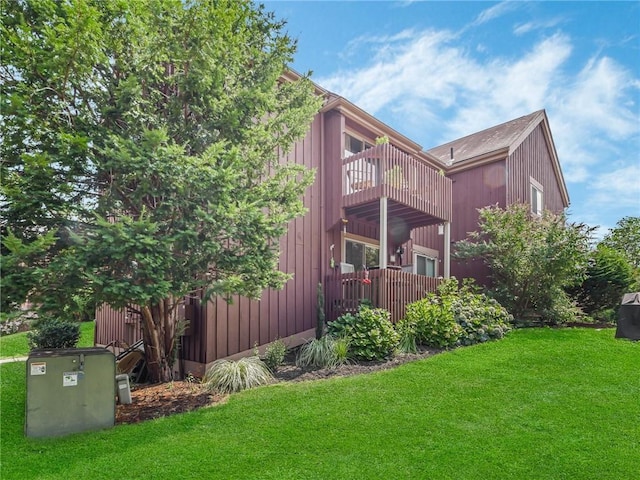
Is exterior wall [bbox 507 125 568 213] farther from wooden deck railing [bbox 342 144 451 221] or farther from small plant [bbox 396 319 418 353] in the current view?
small plant [bbox 396 319 418 353]

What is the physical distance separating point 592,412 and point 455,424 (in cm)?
177

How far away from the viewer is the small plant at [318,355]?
7.36 meters

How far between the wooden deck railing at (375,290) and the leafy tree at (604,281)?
234 inches

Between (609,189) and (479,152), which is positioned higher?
(479,152)

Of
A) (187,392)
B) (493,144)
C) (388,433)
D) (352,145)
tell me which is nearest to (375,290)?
(187,392)

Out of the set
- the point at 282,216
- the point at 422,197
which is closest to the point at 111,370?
the point at 282,216

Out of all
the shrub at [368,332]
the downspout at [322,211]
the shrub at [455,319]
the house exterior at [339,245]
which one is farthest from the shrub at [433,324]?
the downspout at [322,211]

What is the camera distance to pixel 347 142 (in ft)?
37.0

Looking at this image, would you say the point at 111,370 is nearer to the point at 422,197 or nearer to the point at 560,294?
the point at 422,197

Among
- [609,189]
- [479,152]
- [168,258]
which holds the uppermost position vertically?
[479,152]

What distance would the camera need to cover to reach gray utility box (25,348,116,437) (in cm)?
466

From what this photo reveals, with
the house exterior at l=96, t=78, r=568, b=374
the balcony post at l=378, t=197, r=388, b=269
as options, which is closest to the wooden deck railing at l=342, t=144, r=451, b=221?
the house exterior at l=96, t=78, r=568, b=374

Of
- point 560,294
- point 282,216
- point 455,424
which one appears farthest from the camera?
point 560,294

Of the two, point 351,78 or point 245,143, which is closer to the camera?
point 245,143
